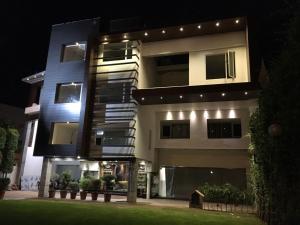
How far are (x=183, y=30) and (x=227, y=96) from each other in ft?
17.0

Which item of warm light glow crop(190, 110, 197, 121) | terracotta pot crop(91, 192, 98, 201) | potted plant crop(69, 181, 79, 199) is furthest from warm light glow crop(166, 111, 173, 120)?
potted plant crop(69, 181, 79, 199)

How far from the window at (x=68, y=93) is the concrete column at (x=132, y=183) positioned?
6.40 metres

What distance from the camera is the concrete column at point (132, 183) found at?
1744cm

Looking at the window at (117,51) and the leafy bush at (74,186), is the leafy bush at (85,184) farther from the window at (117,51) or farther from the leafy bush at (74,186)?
the window at (117,51)

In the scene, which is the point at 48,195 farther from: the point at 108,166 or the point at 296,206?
the point at 296,206

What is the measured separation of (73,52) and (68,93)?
3.40m

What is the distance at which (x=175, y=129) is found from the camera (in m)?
21.7

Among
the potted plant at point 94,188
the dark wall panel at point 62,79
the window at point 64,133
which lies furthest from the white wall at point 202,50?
the potted plant at point 94,188

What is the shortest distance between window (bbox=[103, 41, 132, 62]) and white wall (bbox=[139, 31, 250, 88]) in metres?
1.02

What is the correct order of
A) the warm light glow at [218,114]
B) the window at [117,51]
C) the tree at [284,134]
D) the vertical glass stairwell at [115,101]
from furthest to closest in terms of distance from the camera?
the window at [117,51] < the warm light glow at [218,114] < the vertical glass stairwell at [115,101] < the tree at [284,134]

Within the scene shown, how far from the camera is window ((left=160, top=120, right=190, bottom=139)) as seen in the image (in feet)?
70.1

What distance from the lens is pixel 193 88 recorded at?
17391 millimetres

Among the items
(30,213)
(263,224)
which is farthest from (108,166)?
(263,224)

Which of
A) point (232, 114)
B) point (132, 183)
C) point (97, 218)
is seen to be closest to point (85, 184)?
point (132, 183)
